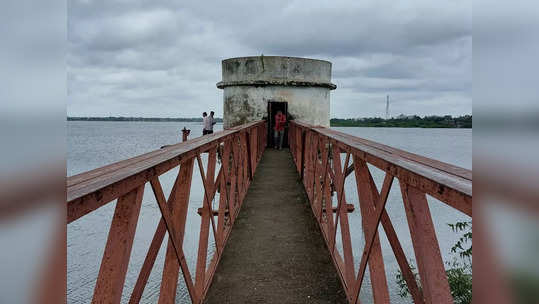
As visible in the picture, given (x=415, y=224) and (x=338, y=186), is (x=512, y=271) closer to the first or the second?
(x=415, y=224)

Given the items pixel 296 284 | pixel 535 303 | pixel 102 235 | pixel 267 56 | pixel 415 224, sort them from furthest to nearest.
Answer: pixel 102 235
pixel 267 56
pixel 296 284
pixel 415 224
pixel 535 303

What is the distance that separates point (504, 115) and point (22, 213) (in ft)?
2.58

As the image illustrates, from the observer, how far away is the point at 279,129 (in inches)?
553

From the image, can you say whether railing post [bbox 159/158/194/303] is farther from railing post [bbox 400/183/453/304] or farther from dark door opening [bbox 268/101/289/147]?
dark door opening [bbox 268/101/289/147]

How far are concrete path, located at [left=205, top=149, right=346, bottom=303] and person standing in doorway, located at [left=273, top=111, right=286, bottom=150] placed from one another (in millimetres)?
7618

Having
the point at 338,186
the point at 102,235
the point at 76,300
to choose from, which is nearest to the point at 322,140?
the point at 338,186

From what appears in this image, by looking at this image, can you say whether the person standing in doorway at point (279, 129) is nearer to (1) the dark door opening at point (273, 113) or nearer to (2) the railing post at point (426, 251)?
(1) the dark door opening at point (273, 113)

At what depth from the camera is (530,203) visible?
23.6 inches

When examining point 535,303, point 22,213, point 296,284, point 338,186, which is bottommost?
point 296,284

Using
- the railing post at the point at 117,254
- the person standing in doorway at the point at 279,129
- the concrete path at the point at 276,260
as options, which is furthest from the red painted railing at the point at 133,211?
the person standing in doorway at the point at 279,129

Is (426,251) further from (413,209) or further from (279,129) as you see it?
(279,129)

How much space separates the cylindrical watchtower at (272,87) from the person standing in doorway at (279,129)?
91 centimetres

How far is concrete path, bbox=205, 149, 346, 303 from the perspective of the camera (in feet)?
10.6

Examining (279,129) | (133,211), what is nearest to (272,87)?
(279,129)
